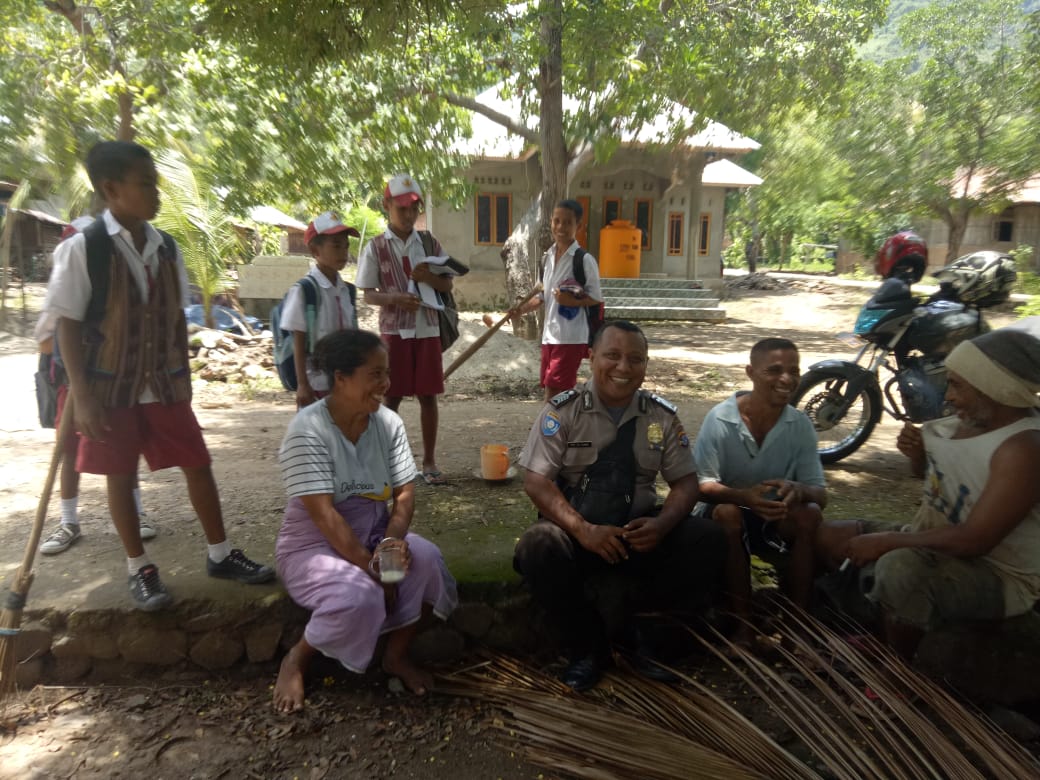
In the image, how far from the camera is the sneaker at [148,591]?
2535 millimetres

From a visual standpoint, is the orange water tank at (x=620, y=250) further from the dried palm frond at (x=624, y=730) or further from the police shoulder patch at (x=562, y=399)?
the dried palm frond at (x=624, y=730)

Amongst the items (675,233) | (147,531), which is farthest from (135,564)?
(675,233)

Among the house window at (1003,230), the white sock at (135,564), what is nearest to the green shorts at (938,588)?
the white sock at (135,564)

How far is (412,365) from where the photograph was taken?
387 centimetres

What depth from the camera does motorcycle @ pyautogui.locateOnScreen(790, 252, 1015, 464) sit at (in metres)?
4.15

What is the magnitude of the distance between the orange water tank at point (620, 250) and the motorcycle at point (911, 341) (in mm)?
10950

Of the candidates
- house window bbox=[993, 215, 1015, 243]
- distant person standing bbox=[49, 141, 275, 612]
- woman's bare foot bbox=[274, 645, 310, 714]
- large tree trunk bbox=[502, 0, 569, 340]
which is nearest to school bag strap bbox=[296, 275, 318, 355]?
distant person standing bbox=[49, 141, 275, 612]

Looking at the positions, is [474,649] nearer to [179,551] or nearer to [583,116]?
[179,551]

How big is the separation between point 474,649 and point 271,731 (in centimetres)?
82

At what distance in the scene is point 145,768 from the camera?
2.16 metres

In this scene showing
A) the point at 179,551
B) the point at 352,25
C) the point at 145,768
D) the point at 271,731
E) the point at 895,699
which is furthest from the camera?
the point at 352,25

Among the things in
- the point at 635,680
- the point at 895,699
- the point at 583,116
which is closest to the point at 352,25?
the point at 635,680

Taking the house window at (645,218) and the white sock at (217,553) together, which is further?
the house window at (645,218)

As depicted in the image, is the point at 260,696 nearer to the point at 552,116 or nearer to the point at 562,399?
the point at 562,399
